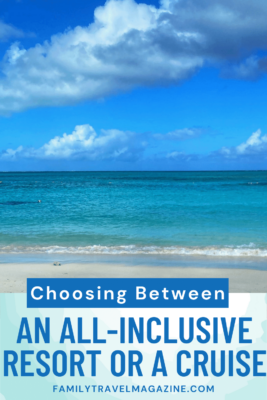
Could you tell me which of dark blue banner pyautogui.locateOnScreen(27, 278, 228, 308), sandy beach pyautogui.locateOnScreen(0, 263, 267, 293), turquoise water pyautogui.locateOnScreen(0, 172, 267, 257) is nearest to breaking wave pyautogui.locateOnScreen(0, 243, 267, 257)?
turquoise water pyautogui.locateOnScreen(0, 172, 267, 257)

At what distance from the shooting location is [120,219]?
24.7 m

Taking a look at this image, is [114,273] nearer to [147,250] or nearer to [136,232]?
[147,250]

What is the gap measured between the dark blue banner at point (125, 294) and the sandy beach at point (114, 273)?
376 cm

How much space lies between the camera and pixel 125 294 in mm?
6434

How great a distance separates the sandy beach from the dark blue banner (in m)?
3.76

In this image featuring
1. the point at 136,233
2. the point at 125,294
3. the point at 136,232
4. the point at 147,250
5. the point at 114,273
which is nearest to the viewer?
the point at 125,294

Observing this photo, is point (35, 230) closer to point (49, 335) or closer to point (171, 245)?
point (171, 245)

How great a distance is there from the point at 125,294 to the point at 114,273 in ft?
17.2

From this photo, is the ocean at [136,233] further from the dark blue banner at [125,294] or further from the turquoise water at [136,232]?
the dark blue banner at [125,294]

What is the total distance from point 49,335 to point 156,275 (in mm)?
5878

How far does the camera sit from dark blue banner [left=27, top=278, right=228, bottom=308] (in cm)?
629

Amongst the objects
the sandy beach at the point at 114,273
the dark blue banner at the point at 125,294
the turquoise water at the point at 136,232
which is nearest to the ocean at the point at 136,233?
the turquoise water at the point at 136,232

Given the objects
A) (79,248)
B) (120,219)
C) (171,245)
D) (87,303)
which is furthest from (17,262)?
(120,219)

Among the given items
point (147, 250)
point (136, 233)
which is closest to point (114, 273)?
point (147, 250)
